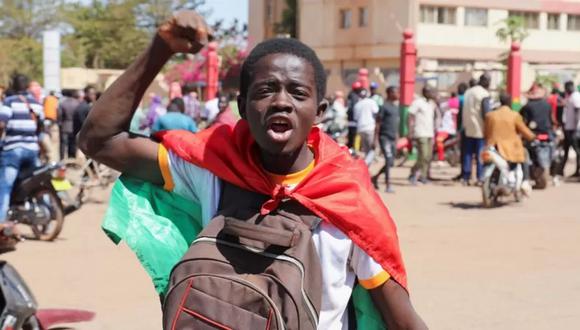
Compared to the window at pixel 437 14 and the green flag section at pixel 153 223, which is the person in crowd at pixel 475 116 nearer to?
the green flag section at pixel 153 223

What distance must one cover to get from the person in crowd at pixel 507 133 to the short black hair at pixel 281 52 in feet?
32.2

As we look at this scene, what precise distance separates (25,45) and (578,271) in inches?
1839

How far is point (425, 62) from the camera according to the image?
44.6m

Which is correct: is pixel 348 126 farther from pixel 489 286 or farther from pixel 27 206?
pixel 489 286

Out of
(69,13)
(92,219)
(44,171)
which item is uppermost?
(69,13)

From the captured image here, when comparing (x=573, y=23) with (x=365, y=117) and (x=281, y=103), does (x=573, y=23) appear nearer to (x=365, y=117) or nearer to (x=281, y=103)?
(x=365, y=117)

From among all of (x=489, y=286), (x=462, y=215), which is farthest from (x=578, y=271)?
(x=462, y=215)

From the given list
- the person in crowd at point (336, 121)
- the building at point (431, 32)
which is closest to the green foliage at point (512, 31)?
the building at point (431, 32)

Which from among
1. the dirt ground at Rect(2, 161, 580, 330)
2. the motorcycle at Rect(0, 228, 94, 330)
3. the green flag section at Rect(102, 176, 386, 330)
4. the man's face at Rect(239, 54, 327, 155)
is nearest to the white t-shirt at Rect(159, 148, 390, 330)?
the man's face at Rect(239, 54, 327, 155)

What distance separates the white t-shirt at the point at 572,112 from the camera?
1528 cm

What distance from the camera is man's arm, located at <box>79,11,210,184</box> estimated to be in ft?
7.32

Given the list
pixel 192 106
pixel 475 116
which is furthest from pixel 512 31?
pixel 475 116

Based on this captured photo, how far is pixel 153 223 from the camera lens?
2.54 m

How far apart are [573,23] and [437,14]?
9.17 meters
